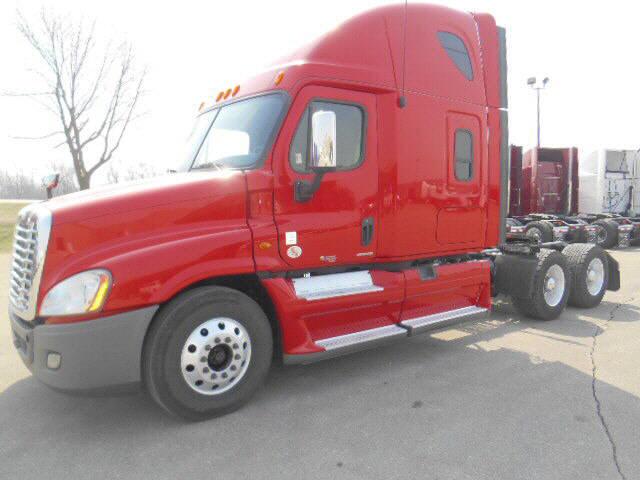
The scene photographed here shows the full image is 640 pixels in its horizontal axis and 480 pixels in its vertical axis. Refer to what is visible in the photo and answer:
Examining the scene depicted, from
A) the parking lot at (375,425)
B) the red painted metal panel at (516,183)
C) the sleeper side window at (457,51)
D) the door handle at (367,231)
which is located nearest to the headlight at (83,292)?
the parking lot at (375,425)

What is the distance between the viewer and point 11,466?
3.02 m

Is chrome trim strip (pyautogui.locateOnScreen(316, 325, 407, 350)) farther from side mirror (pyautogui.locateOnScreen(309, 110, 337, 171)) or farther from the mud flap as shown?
the mud flap

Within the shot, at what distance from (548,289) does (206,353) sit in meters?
5.05

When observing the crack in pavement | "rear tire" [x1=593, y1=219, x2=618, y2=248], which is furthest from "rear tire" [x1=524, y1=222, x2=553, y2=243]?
the crack in pavement

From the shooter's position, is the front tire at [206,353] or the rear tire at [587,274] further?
the rear tire at [587,274]

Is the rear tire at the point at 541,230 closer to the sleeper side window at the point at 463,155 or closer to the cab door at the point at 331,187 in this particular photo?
the sleeper side window at the point at 463,155

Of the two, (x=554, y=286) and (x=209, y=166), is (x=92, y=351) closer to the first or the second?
(x=209, y=166)

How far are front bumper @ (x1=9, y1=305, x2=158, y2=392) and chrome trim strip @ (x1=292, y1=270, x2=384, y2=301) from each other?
1.22 meters

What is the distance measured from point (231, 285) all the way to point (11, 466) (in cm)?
184

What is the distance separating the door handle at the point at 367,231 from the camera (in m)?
4.40

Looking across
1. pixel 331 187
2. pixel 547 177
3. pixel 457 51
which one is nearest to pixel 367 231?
pixel 331 187

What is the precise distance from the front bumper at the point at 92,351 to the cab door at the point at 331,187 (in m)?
1.28

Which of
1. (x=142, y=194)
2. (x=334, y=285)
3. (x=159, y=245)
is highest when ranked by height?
(x=142, y=194)

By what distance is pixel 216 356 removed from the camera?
3629 mm
